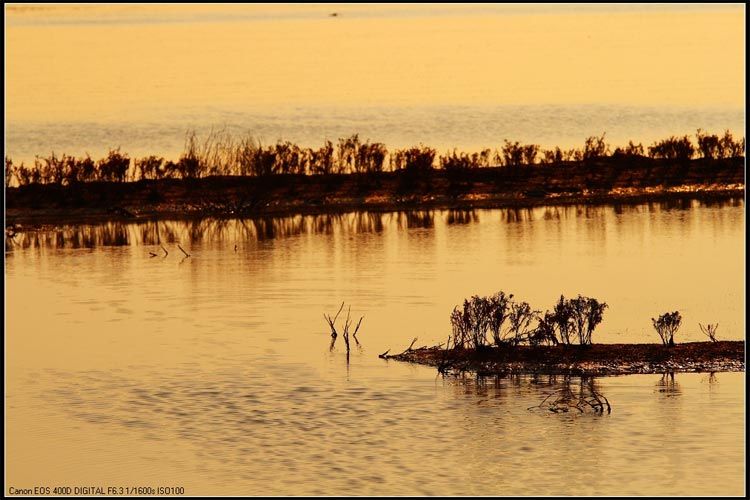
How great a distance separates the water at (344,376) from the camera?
679 inches

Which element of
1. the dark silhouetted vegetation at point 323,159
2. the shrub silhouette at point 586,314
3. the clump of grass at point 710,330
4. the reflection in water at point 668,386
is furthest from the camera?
the dark silhouetted vegetation at point 323,159

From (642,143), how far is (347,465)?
39.7 metres

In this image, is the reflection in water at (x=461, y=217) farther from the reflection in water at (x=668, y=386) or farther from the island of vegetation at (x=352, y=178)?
the reflection in water at (x=668, y=386)

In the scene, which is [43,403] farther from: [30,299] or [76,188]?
[76,188]

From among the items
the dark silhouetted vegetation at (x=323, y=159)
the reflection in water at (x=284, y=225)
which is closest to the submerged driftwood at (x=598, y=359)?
the reflection in water at (x=284, y=225)

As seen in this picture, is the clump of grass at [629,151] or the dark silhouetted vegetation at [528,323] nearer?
the dark silhouetted vegetation at [528,323]

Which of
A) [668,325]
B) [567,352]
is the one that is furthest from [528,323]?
[668,325]

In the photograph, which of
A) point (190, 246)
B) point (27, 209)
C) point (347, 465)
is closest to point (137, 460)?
point (347, 465)

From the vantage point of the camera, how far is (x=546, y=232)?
135 feet

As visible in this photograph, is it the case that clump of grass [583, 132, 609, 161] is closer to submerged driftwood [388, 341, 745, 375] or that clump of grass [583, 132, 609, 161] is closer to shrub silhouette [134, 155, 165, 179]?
shrub silhouette [134, 155, 165, 179]

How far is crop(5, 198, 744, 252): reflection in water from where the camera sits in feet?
141

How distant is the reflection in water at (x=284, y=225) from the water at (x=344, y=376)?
57.1 inches

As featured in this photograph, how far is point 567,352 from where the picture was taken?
21562 mm

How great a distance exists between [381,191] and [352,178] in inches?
63.2
